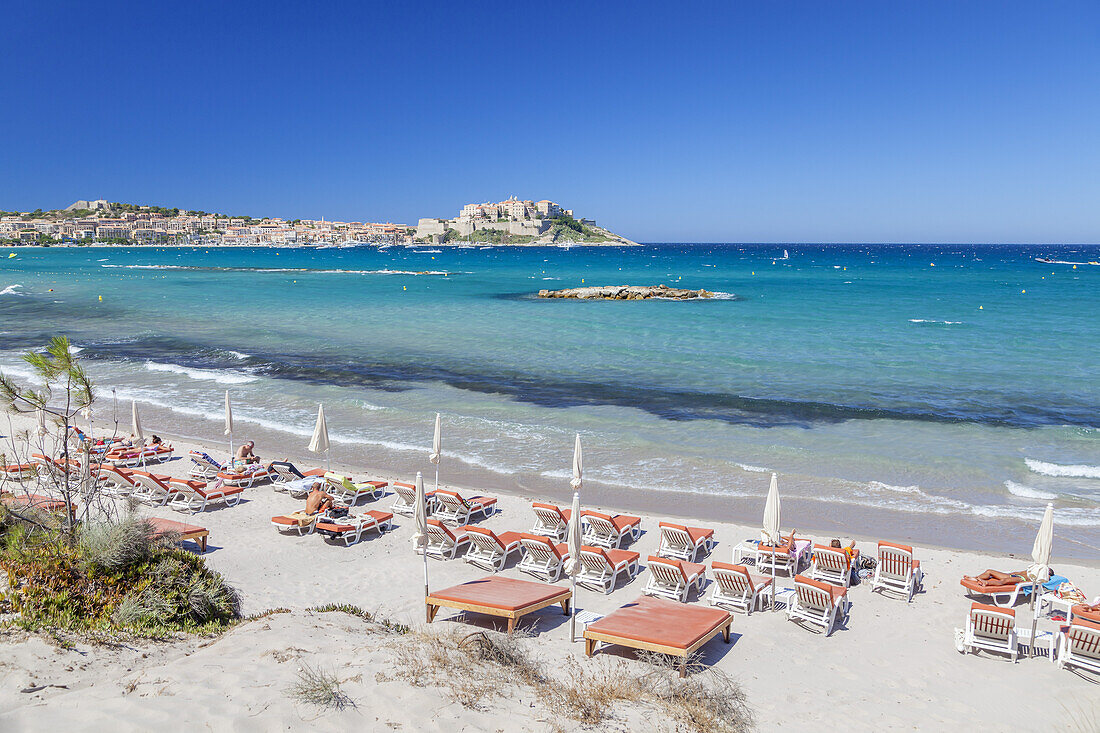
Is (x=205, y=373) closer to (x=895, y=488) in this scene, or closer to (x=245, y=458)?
(x=245, y=458)

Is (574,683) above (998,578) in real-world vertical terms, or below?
above

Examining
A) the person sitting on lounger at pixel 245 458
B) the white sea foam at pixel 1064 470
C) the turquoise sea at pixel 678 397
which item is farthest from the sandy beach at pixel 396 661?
the white sea foam at pixel 1064 470

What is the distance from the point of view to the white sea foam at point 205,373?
2273 cm

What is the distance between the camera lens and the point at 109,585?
6508 mm

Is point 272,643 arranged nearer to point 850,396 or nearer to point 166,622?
point 166,622

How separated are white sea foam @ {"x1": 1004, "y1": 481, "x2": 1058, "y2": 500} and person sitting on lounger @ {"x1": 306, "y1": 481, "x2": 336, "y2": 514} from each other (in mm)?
12169

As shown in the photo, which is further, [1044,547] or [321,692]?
[1044,547]

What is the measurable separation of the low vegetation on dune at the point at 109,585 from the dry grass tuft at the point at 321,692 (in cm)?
177

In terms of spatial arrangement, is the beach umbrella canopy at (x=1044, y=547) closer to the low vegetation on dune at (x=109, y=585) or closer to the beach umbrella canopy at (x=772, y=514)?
the beach umbrella canopy at (x=772, y=514)

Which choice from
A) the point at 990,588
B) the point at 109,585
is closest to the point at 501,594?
the point at 109,585

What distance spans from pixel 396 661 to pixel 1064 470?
14.4m

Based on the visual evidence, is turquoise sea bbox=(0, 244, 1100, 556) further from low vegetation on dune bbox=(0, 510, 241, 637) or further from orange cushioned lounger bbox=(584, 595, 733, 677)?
low vegetation on dune bbox=(0, 510, 241, 637)

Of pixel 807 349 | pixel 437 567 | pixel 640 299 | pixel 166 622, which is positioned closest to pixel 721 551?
pixel 437 567

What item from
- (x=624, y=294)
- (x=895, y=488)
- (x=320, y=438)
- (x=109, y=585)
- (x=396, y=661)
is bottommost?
(x=895, y=488)
